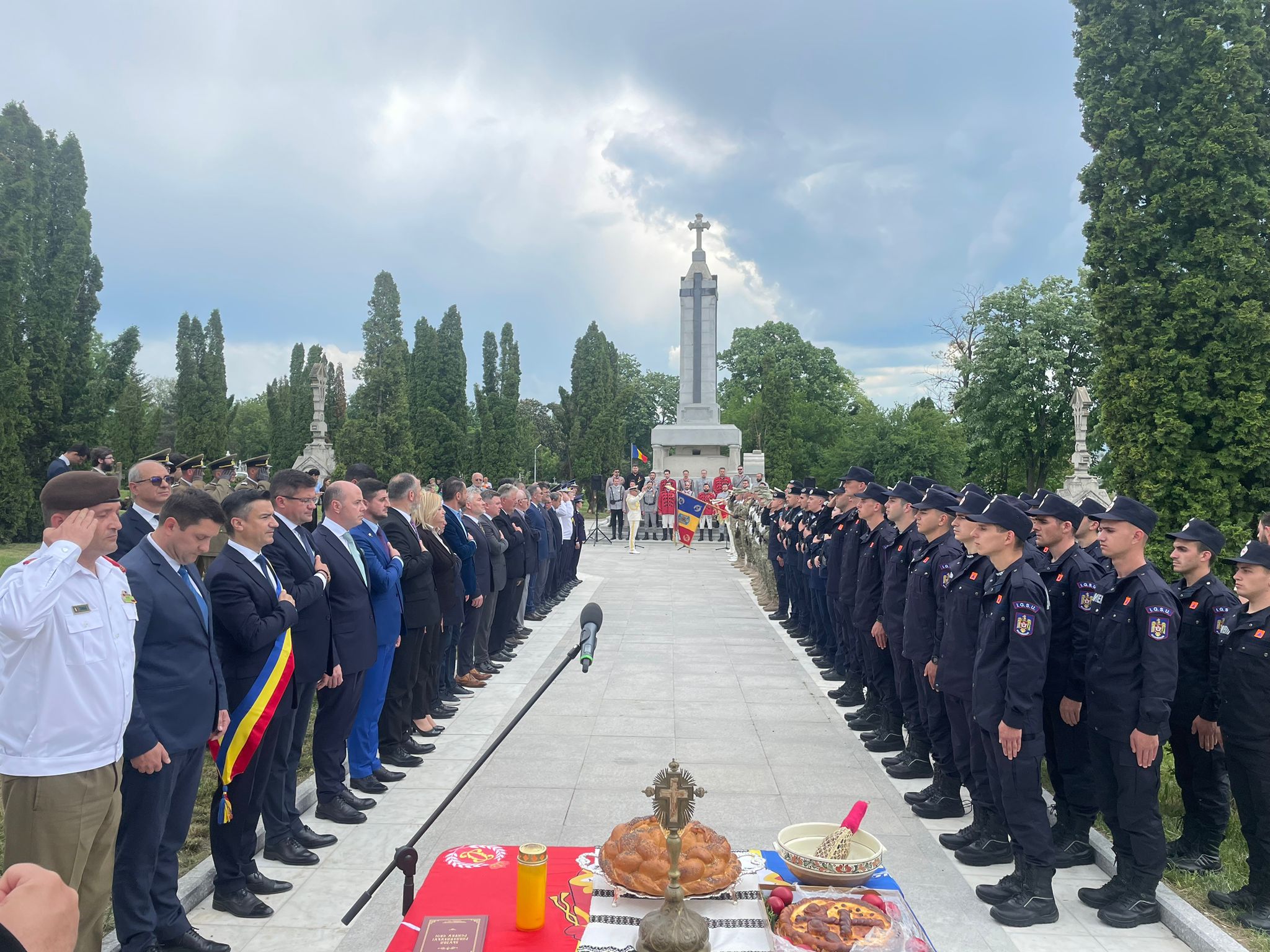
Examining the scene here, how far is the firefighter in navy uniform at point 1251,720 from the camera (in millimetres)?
4227

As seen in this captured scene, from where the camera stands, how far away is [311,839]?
4953mm

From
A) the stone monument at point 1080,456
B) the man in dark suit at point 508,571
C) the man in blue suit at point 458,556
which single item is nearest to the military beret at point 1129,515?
the man in blue suit at point 458,556

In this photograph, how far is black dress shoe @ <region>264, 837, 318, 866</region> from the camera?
186 inches

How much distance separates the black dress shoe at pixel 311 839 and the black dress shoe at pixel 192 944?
1139mm

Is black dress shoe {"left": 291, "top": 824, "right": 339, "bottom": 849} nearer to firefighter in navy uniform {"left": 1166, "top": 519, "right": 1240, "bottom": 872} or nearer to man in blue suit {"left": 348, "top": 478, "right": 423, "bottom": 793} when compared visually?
man in blue suit {"left": 348, "top": 478, "right": 423, "bottom": 793}

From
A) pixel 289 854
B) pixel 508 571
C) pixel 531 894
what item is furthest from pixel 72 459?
pixel 531 894

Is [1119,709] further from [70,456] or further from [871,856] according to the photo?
[70,456]

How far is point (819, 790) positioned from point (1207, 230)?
13299 millimetres

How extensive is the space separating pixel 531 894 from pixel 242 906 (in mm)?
2299

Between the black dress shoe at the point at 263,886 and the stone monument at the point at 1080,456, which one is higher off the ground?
the stone monument at the point at 1080,456

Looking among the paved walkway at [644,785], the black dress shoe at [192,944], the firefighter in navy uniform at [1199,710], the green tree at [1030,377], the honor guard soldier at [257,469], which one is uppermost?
the green tree at [1030,377]

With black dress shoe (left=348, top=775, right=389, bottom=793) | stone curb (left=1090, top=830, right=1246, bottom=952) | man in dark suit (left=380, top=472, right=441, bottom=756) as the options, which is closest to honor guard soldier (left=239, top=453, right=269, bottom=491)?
man in dark suit (left=380, top=472, right=441, bottom=756)

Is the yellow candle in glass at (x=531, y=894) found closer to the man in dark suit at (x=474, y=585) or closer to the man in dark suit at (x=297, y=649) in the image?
the man in dark suit at (x=297, y=649)

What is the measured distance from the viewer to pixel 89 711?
306cm
